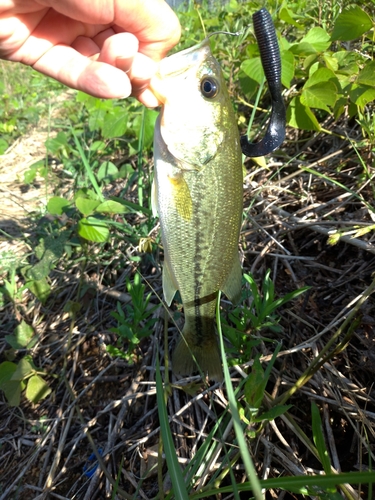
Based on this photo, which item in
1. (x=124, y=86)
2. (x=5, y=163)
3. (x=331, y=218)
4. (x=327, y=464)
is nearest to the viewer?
(x=327, y=464)

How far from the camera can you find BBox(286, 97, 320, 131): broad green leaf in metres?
2.52

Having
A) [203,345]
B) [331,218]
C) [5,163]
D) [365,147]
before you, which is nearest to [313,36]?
[365,147]

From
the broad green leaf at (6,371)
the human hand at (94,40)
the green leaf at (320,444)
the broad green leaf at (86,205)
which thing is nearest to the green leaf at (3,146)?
the broad green leaf at (86,205)

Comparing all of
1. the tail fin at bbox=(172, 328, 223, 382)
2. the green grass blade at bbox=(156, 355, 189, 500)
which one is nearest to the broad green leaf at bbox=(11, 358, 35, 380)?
the tail fin at bbox=(172, 328, 223, 382)

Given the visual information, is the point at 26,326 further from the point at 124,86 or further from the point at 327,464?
the point at 327,464

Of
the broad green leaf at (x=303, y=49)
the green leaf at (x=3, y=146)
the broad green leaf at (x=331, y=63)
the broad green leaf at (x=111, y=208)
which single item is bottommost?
the broad green leaf at (x=111, y=208)

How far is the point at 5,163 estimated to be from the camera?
4.83 metres

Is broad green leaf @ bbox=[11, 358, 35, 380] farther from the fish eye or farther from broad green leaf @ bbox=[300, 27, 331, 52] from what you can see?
broad green leaf @ bbox=[300, 27, 331, 52]

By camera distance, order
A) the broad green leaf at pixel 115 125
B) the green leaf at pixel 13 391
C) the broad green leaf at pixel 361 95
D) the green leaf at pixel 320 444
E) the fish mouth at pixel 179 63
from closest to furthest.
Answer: the green leaf at pixel 320 444 → the fish mouth at pixel 179 63 → the green leaf at pixel 13 391 → the broad green leaf at pixel 361 95 → the broad green leaf at pixel 115 125

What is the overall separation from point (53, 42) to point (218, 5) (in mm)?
3945

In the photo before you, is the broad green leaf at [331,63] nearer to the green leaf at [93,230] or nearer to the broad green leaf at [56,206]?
the green leaf at [93,230]

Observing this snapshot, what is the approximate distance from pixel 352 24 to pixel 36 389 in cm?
305

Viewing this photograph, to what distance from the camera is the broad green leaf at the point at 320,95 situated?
92.4 inches

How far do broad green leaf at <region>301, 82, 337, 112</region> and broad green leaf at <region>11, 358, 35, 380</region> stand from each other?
8.07 ft
